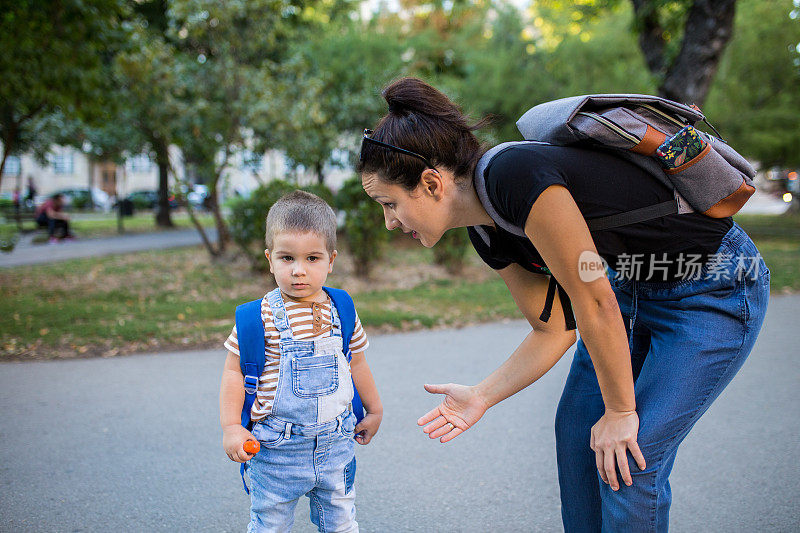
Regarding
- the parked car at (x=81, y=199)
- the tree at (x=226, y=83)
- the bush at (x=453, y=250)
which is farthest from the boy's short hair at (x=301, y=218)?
the parked car at (x=81, y=199)

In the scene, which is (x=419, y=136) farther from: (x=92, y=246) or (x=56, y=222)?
(x=56, y=222)

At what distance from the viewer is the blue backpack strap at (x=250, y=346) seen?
2.02 meters

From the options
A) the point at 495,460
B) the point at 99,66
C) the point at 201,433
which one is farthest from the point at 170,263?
the point at 495,460

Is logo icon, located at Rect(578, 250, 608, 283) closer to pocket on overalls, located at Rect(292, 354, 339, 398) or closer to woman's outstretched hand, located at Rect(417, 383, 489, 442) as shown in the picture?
woman's outstretched hand, located at Rect(417, 383, 489, 442)

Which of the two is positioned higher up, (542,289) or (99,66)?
(99,66)

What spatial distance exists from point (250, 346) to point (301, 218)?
1.49 feet

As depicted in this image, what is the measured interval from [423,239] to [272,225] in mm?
556

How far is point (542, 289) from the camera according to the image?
7.00 feet

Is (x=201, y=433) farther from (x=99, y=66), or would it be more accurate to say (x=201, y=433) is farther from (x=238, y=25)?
(x=238, y=25)

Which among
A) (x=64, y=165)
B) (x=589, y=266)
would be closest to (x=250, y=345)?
(x=589, y=266)

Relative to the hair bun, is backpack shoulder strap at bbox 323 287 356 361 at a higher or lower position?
lower

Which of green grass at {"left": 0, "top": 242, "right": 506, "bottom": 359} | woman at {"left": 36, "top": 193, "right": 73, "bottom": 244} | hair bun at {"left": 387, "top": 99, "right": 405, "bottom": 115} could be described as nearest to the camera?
hair bun at {"left": 387, "top": 99, "right": 405, "bottom": 115}

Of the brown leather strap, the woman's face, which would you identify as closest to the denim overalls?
the woman's face

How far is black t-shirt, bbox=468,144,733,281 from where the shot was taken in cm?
160
